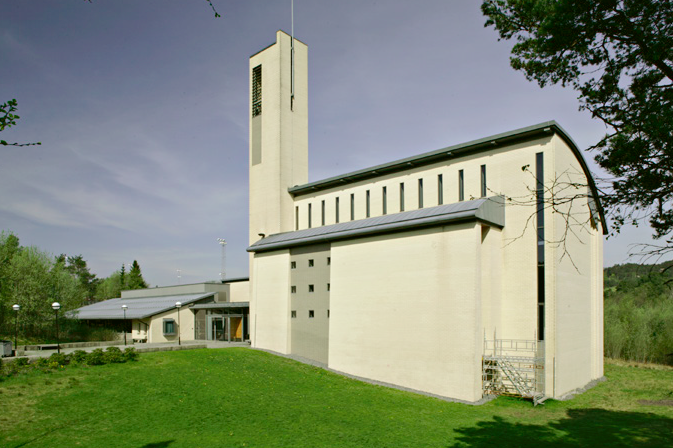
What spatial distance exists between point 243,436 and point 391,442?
455 centimetres

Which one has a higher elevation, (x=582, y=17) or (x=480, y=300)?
(x=582, y=17)

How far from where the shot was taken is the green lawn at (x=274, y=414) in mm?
13445

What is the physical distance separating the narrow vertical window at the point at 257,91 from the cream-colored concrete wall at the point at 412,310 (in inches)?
568

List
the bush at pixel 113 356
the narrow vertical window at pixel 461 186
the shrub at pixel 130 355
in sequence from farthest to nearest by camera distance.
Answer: the narrow vertical window at pixel 461 186 < the shrub at pixel 130 355 < the bush at pixel 113 356

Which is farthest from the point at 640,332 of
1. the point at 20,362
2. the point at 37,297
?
the point at 37,297

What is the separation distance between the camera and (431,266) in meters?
21.6

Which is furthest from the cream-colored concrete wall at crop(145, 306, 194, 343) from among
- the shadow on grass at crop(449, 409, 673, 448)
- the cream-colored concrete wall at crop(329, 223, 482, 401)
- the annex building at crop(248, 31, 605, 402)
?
the shadow on grass at crop(449, 409, 673, 448)

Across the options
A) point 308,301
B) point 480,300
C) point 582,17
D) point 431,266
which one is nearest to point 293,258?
point 308,301

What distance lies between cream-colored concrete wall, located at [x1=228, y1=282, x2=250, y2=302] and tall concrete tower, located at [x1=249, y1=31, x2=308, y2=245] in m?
7.54

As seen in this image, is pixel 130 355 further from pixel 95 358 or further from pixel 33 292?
pixel 33 292

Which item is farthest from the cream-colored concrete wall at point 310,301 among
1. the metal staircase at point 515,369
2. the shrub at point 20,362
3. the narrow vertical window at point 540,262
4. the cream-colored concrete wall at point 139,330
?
the cream-colored concrete wall at point 139,330

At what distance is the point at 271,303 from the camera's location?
31062mm

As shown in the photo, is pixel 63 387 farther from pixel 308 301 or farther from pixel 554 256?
pixel 554 256

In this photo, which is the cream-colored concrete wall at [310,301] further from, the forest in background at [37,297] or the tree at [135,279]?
the tree at [135,279]
